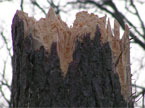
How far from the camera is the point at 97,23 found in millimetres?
2643

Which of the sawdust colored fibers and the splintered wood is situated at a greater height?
the splintered wood

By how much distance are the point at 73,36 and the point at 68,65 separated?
27cm

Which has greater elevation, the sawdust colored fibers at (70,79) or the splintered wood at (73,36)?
the splintered wood at (73,36)

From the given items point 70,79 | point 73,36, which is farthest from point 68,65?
point 73,36

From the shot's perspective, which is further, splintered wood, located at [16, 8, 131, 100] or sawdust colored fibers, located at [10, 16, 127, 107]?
splintered wood, located at [16, 8, 131, 100]

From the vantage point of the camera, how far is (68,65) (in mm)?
2500

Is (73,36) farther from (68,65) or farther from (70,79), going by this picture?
(70,79)

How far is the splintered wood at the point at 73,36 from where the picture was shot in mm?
2561

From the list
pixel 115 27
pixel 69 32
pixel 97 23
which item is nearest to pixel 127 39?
pixel 115 27

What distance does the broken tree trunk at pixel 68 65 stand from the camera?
2.42 m

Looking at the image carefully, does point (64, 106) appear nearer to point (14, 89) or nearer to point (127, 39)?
point (14, 89)

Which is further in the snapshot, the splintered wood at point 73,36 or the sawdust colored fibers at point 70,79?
the splintered wood at point 73,36

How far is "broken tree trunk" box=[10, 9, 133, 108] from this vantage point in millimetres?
2415

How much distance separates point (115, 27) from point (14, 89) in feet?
3.64
